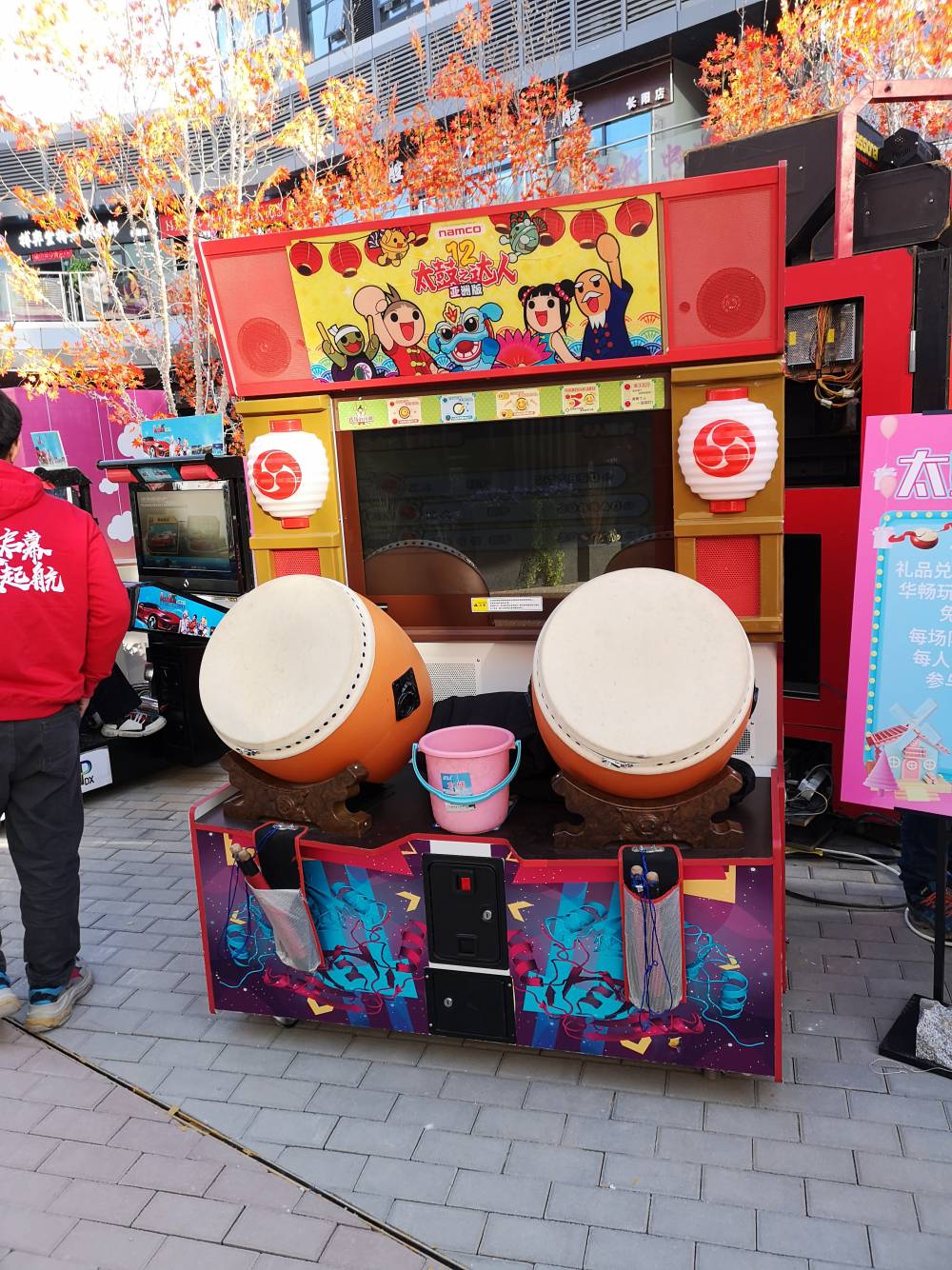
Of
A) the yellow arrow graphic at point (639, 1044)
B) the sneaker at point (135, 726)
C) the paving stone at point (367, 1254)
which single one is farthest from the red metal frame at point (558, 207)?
the sneaker at point (135, 726)

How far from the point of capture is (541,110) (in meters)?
13.5

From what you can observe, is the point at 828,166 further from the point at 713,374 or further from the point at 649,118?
the point at 649,118

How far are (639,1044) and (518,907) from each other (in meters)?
0.50

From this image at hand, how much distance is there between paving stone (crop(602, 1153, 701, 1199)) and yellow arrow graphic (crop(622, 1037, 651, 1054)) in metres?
0.27

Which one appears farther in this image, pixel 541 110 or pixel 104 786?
pixel 541 110

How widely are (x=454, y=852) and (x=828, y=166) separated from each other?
4.02 metres

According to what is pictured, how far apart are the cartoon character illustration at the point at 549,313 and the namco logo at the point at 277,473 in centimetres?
99

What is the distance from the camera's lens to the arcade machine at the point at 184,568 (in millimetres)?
5309

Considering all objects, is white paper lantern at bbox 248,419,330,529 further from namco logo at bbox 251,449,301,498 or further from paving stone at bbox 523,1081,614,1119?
paving stone at bbox 523,1081,614,1119

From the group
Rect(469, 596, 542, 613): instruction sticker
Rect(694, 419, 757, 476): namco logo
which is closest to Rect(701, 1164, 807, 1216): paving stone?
Rect(469, 596, 542, 613): instruction sticker

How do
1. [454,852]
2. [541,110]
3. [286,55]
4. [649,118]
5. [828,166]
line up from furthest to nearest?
[649,118], [541,110], [286,55], [828,166], [454,852]

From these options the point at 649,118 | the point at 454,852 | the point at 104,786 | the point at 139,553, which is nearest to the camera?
the point at 454,852

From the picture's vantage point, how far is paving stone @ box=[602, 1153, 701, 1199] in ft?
6.95

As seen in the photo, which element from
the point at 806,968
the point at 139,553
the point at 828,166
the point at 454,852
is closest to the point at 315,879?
the point at 454,852
